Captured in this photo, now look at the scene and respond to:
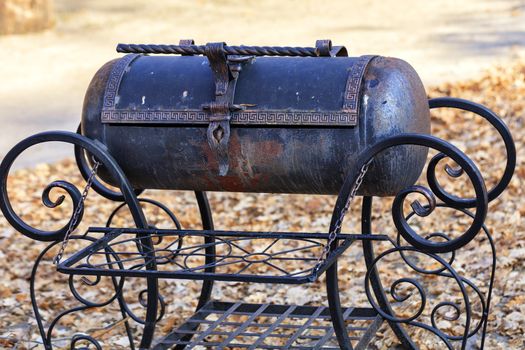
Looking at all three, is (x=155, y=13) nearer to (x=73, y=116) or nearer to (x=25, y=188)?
(x=73, y=116)

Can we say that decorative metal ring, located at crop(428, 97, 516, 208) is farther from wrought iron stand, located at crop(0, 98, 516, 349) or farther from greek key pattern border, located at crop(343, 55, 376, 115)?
greek key pattern border, located at crop(343, 55, 376, 115)

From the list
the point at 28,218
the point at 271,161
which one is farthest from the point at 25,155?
the point at 271,161

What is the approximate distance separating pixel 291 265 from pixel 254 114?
2.29 m

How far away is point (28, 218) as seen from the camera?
21.4 feet

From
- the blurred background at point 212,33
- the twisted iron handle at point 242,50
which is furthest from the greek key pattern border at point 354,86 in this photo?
the blurred background at point 212,33

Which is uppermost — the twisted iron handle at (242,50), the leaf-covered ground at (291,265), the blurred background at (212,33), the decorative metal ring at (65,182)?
the twisted iron handle at (242,50)

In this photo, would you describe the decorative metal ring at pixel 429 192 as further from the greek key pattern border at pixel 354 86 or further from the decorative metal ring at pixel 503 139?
the decorative metal ring at pixel 503 139

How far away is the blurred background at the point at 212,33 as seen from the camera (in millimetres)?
9695

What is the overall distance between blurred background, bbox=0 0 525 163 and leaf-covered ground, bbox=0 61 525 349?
1.48 m

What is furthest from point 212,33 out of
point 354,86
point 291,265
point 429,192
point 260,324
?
point 429,192

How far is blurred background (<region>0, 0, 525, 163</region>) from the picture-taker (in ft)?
31.8

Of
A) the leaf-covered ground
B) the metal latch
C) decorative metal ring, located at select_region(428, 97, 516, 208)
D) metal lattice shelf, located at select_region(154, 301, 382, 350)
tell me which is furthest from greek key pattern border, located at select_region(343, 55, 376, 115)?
metal lattice shelf, located at select_region(154, 301, 382, 350)

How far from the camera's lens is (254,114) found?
3582 mm

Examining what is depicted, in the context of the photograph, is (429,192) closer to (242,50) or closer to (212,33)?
(242,50)
